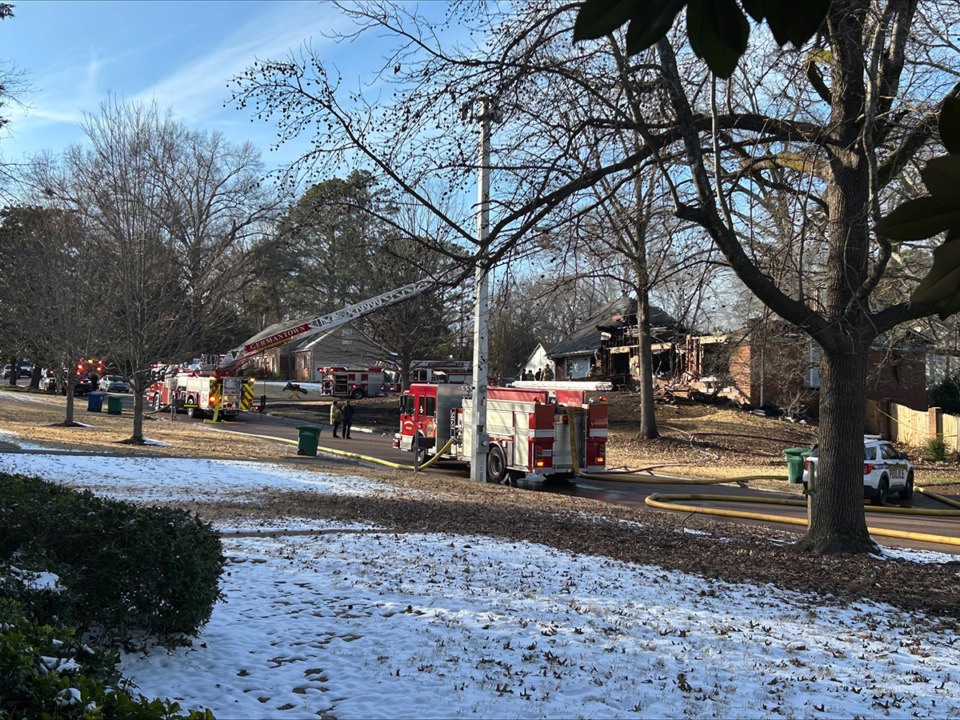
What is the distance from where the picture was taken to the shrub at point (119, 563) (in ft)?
16.1

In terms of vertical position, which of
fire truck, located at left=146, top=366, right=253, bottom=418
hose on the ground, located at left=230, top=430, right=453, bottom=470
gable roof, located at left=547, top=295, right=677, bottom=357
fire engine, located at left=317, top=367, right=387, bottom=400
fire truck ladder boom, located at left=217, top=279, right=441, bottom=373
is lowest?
hose on the ground, located at left=230, top=430, right=453, bottom=470

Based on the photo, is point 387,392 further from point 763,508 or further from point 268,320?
point 763,508

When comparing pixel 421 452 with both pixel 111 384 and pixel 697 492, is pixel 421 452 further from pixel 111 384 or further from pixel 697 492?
pixel 111 384

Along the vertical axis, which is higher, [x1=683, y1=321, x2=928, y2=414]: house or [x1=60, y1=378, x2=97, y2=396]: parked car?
[x1=683, y1=321, x2=928, y2=414]: house

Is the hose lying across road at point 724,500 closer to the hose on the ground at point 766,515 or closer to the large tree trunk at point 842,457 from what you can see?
the hose on the ground at point 766,515

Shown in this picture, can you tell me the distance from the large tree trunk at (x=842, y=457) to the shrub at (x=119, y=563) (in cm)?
750

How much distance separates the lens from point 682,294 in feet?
42.2

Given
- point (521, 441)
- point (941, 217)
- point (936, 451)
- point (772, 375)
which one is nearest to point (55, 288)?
point (521, 441)

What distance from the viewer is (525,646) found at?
5656 mm

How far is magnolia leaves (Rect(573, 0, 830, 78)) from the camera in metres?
1.64

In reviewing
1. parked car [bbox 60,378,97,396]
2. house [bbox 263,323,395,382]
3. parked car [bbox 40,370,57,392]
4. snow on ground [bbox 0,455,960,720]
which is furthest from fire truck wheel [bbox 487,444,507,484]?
parked car [bbox 40,370,57,392]

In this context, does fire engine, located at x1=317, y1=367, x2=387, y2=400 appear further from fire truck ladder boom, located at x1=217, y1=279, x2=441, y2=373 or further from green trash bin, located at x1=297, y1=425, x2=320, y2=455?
green trash bin, located at x1=297, y1=425, x2=320, y2=455

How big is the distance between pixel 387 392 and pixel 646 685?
50360 mm

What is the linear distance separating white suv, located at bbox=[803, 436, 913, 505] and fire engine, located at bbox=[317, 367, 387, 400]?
36.6 m
